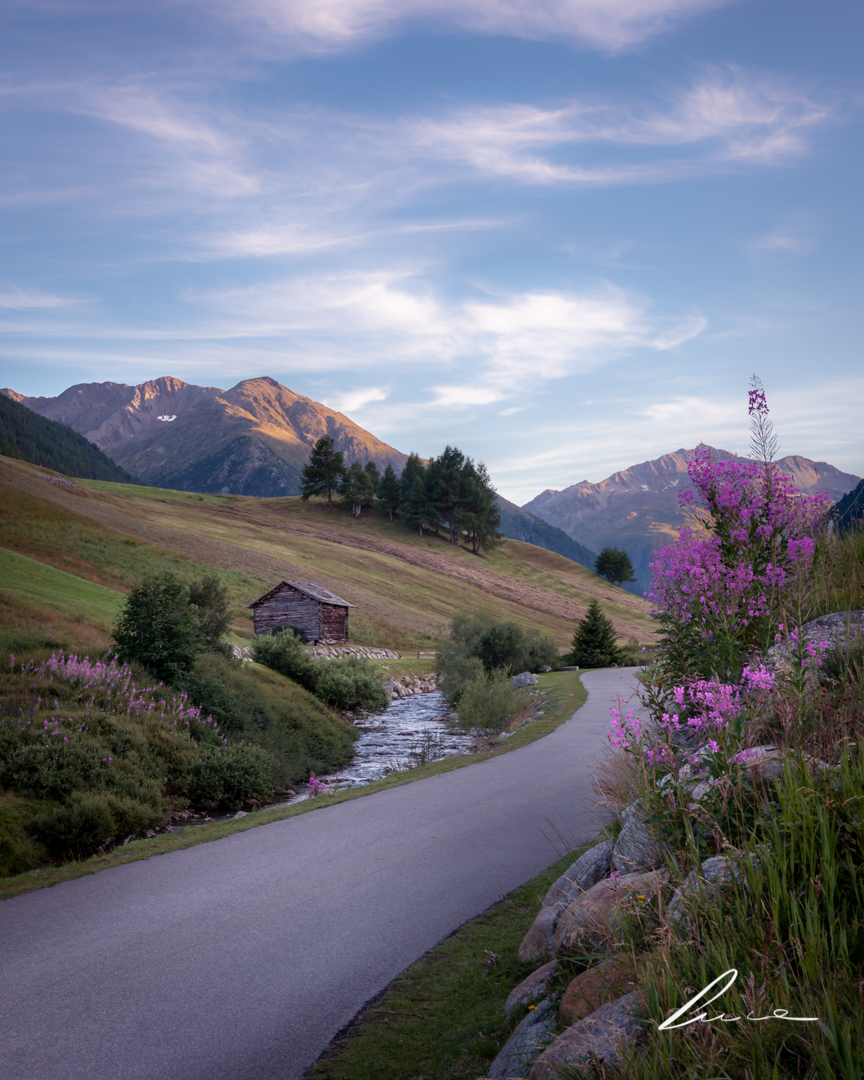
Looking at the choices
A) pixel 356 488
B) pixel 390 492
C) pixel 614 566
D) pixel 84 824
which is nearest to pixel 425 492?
pixel 390 492

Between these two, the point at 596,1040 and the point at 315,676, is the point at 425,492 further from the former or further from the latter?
the point at 596,1040

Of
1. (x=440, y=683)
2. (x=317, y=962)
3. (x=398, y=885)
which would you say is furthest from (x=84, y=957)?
(x=440, y=683)

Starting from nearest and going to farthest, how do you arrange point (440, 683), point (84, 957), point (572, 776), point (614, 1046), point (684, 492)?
point (614, 1046) < point (84, 957) < point (684, 492) < point (572, 776) < point (440, 683)

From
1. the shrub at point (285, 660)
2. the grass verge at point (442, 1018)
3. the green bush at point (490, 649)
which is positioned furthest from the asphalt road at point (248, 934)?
the green bush at point (490, 649)

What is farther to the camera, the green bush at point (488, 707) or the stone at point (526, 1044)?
the green bush at point (488, 707)

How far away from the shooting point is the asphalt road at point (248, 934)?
4.70 metres

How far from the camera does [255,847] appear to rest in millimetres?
9188

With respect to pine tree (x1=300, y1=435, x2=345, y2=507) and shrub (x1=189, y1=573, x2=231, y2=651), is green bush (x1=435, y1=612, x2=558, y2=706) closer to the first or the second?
shrub (x1=189, y1=573, x2=231, y2=651)

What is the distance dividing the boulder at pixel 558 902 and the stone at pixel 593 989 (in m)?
1.32

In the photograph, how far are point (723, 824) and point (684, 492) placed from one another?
4.12 meters

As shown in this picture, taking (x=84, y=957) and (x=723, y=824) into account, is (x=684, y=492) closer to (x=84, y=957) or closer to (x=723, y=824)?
(x=723, y=824)

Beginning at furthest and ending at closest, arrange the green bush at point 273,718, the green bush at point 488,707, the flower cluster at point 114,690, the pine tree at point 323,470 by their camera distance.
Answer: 1. the pine tree at point 323,470
2. the green bush at point 488,707
3. the green bush at point 273,718
4. the flower cluster at point 114,690

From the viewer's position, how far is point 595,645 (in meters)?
42.5
